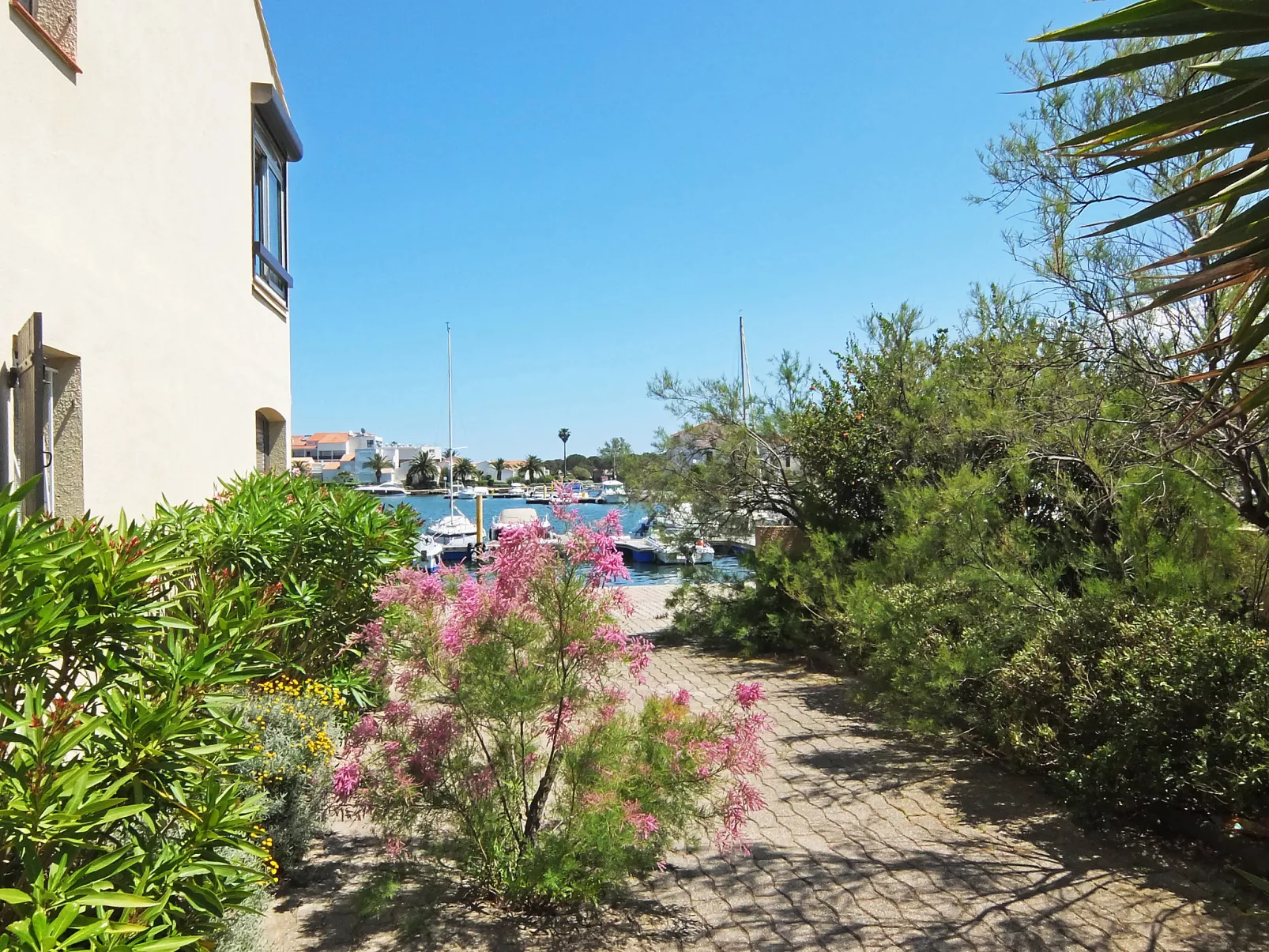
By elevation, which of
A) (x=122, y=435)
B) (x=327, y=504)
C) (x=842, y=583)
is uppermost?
(x=122, y=435)

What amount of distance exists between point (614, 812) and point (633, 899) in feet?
3.44

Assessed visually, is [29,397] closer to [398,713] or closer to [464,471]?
[398,713]

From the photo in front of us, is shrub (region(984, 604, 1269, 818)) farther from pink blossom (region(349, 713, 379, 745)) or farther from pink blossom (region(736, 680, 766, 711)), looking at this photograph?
pink blossom (region(349, 713, 379, 745))

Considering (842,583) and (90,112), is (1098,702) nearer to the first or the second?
(842,583)

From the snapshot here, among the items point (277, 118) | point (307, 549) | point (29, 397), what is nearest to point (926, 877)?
point (307, 549)

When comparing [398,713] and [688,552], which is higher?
[688,552]

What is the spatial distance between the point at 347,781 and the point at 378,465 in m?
90.3

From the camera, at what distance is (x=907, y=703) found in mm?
6887

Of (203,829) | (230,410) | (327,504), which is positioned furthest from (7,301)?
(230,410)

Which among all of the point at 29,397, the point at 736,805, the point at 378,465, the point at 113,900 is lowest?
the point at 736,805

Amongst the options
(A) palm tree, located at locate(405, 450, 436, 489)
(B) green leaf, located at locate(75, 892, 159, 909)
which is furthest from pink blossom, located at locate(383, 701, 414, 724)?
(A) palm tree, located at locate(405, 450, 436, 489)

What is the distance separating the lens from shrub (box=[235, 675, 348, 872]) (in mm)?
4547

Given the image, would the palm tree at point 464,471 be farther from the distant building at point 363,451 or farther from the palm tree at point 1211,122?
the palm tree at point 1211,122

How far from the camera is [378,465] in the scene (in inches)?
3551
